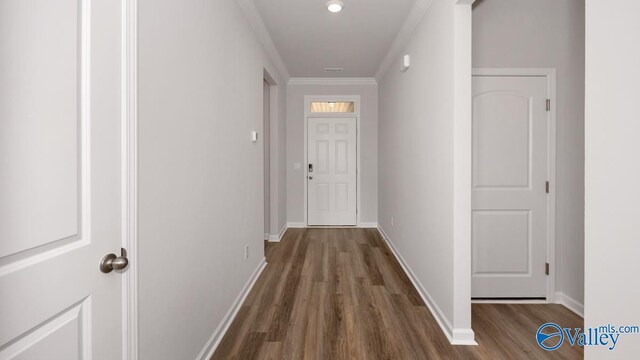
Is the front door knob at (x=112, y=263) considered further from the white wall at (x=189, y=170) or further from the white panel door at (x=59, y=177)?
the white wall at (x=189, y=170)

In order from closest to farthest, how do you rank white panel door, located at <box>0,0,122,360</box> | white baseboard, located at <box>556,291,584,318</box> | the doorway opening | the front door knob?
white panel door, located at <box>0,0,122,360</box>
the front door knob
white baseboard, located at <box>556,291,584,318</box>
the doorway opening

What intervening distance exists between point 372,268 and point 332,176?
230 centimetres

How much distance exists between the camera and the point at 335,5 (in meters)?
2.63

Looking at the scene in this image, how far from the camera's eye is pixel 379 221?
16.8 feet

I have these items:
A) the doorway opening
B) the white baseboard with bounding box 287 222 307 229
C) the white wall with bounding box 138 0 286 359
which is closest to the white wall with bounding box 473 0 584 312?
the white wall with bounding box 138 0 286 359

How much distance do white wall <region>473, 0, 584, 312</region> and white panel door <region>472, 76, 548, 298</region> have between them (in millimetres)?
128

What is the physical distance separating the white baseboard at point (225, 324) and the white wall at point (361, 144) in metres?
2.45

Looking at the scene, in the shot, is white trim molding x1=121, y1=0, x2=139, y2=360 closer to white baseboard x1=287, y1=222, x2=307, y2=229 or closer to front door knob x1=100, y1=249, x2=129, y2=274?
front door knob x1=100, y1=249, x2=129, y2=274

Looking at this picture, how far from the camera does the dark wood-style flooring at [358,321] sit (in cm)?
182

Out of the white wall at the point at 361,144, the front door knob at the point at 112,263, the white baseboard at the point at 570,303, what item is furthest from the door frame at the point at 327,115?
the front door knob at the point at 112,263

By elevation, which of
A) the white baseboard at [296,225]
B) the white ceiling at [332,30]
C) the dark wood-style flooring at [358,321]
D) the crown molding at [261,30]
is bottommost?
the dark wood-style flooring at [358,321]

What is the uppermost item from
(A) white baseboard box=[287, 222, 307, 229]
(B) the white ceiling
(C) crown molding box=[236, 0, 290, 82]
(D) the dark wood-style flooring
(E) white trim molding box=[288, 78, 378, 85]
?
(E) white trim molding box=[288, 78, 378, 85]

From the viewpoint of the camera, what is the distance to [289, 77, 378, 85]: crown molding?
513 cm
